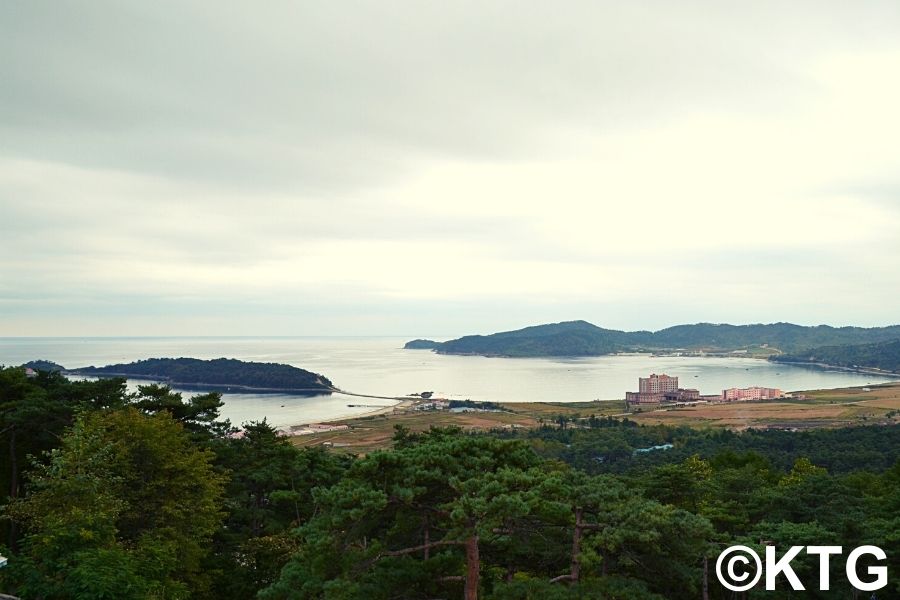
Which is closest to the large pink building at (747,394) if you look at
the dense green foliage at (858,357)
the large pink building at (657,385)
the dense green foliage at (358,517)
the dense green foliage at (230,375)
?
the large pink building at (657,385)

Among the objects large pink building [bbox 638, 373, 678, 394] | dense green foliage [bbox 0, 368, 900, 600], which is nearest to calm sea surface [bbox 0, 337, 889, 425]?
large pink building [bbox 638, 373, 678, 394]

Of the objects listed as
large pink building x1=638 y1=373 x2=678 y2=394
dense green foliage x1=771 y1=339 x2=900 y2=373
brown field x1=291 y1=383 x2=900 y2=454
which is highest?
dense green foliage x1=771 y1=339 x2=900 y2=373

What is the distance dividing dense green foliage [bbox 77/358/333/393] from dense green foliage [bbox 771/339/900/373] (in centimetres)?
11377

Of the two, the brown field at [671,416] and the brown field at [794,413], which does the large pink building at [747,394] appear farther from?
the brown field at [671,416]

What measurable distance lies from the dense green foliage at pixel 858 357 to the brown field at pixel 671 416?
213 ft

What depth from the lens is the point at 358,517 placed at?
7000 millimetres

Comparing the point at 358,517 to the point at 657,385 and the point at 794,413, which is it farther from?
the point at 657,385

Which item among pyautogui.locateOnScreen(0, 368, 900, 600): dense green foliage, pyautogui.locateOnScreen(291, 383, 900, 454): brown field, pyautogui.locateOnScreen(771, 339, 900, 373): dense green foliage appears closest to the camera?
pyautogui.locateOnScreen(0, 368, 900, 600): dense green foliage

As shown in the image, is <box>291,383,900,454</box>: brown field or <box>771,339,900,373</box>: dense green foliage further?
<box>771,339,900,373</box>: dense green foliage

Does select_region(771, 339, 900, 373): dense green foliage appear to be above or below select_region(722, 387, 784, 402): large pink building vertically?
above

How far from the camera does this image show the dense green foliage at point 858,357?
135175mm

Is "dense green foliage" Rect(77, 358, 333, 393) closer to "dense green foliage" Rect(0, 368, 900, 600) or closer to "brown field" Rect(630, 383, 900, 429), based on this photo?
"brown field" Rect(630, 383, 900, 429)

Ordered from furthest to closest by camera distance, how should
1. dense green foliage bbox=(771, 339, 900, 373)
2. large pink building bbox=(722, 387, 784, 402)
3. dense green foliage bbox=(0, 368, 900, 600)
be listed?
dense green foliage bbox=(771, 339, 900, 373)
large pink building bbox=(722, 387, 784, 402)
dense green foliage bbox=(0, 368, 900, 600)

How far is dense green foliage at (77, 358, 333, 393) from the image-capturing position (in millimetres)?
89688
